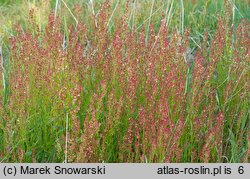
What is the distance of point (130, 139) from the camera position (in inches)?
99.0

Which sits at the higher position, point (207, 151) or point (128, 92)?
point (128, 92)

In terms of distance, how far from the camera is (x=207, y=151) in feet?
7.57

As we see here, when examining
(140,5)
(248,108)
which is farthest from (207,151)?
(140,5)

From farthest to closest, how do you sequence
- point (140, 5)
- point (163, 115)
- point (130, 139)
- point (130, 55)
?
point (140, 5) → point (130, 55) → point (130, 139) → point (163, 115)

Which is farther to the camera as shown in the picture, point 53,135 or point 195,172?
point 53,135

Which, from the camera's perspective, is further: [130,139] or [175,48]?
[175,48]

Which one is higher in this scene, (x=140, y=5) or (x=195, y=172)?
(x=140, y=5)

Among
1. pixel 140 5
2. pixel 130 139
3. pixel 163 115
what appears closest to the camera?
pixel 163 115

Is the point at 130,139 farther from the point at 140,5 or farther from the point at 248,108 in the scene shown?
the point at 140,5

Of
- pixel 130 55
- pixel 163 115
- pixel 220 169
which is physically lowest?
pixel 220 169

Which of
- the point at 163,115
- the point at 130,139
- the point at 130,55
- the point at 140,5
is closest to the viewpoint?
the point at 163,115

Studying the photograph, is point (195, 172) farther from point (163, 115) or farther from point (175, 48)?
point (175, 48)

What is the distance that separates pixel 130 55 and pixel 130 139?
62 centimetres

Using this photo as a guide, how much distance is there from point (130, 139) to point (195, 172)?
0.38 meters
